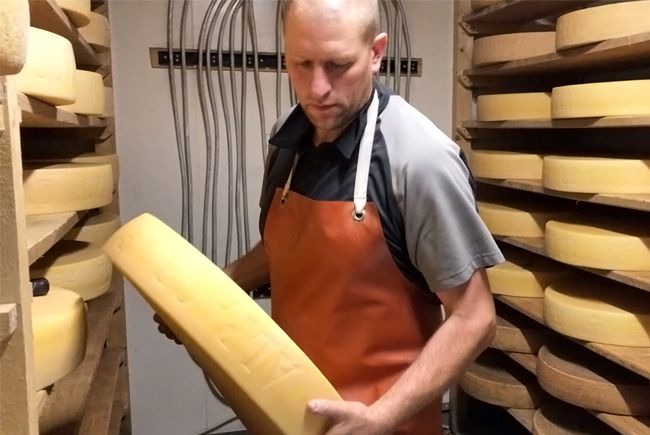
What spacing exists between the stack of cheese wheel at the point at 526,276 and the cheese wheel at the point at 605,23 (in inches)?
34.4

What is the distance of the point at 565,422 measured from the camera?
252 centimetres

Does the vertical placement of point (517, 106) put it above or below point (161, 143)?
above

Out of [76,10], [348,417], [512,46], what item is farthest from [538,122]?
[348,417]

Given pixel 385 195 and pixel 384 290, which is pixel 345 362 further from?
pixel 385 195

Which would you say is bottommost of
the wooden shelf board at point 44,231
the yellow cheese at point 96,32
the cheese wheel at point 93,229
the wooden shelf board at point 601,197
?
the cheese wheel at point 93,229

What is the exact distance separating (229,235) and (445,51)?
51.6 inches

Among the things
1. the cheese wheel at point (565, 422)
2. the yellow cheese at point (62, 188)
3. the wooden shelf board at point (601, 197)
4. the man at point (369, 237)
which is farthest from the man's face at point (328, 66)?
the cheese wheel at point (565, 422)

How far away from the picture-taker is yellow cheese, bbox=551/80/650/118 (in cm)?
209

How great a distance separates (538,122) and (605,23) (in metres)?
0.52

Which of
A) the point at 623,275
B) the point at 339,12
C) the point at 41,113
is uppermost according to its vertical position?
the point at 339,12

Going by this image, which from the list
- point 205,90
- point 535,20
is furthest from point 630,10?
point 205,90

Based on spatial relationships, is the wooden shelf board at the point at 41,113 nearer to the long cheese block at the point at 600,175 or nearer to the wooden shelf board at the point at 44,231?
the wooden shelf board at the point at 44,231

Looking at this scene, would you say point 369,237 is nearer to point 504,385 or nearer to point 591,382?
point 591,382

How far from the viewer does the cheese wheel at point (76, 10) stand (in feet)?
5.99
